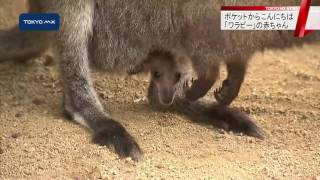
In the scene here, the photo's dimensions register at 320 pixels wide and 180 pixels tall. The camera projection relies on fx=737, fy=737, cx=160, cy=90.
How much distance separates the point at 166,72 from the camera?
396 centimetres

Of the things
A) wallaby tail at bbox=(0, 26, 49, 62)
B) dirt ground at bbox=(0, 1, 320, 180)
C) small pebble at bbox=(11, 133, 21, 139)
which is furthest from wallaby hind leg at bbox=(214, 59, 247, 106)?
wallaby tail at bbox=(0, 26, 49, 62)

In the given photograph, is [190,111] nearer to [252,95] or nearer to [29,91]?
[252,95]

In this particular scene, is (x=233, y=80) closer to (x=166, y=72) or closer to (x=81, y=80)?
(x=166, y=72)

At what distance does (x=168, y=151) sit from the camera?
356 cm

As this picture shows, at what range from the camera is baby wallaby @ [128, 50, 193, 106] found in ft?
13.0

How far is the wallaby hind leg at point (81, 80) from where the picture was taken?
12.2ft

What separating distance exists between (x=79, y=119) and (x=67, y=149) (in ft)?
1.21

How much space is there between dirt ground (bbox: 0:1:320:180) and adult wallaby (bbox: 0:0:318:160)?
0.41ft

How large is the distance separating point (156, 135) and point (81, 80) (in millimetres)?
495

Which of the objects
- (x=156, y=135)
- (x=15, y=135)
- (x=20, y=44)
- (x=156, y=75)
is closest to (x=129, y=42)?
(x=156, y=75)

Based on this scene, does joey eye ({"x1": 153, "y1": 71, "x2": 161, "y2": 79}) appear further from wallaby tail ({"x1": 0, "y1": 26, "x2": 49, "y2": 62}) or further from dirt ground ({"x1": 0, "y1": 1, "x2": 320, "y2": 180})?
wallaby tail ({"x1": 0, "y1": 26, "x2": 49, "y2": 62})

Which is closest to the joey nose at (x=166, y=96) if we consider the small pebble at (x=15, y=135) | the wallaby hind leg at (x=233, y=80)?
the wallaby hind leg at (x=233, y=80)

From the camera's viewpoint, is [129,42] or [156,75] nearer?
[129,42]

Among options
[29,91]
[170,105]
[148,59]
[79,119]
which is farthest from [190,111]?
[29,91]
